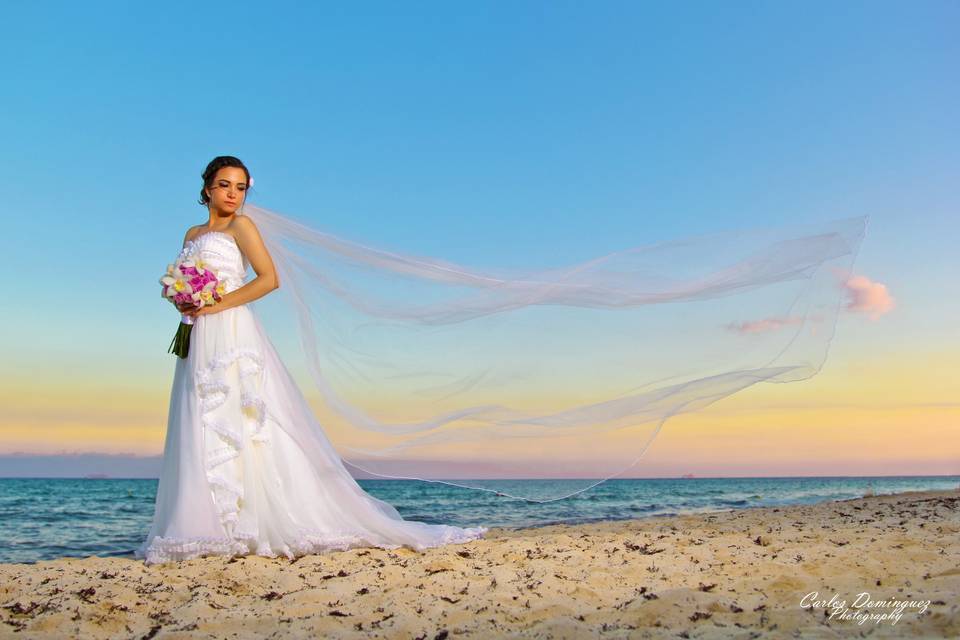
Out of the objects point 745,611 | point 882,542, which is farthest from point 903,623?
point 882,542

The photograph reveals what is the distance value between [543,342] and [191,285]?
2930 mm

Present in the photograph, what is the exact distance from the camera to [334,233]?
22.2 ft

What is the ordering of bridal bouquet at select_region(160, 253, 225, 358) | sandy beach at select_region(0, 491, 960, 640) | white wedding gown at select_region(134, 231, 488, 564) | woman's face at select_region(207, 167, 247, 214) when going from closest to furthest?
sandy beach at select_region(0, 491, 960, 640), white wedding gown at select_region(134, 231, 488, 564), bridal bouquet at select_region(160, 253, 225, 358), woman's face at select_region(207, 167, 247, 214)

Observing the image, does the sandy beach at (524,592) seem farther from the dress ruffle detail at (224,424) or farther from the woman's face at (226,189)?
the woman's face at (226,189)

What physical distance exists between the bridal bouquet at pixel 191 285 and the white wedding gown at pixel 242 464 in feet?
0.37

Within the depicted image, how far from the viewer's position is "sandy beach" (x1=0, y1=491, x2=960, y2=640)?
12.1 feet

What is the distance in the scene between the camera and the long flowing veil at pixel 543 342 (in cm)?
600

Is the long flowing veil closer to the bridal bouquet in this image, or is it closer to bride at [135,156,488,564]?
bride at [135,156,488,564]

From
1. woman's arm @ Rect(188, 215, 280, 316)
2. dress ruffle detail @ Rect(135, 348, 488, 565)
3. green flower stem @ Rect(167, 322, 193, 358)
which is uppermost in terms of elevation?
woman's arm @ Rect(188, 215, 280, 316)

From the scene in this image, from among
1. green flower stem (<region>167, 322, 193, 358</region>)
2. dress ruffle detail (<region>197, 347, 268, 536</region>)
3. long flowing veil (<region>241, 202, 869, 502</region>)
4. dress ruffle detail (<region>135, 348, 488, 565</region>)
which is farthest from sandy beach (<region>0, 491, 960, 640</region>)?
green flower stem (<region>167, 322, 193, 358</region>)

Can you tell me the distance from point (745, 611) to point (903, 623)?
28.2 inches

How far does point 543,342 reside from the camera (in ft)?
21.1

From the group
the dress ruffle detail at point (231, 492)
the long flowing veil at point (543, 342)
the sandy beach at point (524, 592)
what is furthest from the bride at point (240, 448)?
the long flowing veil at point (543, 342)

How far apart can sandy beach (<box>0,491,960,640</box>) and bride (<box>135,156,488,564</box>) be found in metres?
0.25
